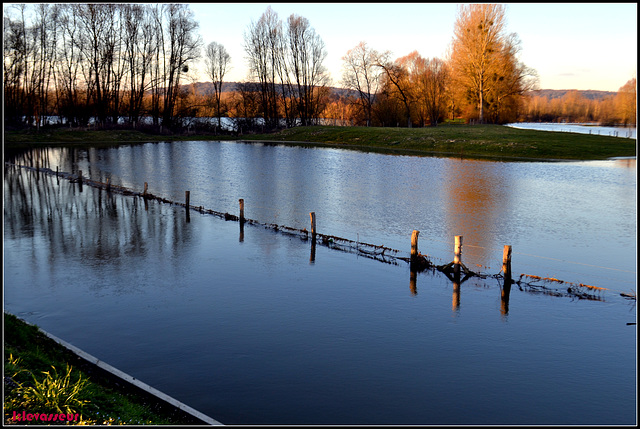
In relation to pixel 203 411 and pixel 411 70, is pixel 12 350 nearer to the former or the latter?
pixel 203 411

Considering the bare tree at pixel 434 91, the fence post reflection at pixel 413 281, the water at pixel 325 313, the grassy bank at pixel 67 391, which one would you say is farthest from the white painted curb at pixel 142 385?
the bare tree at pixel 434 91

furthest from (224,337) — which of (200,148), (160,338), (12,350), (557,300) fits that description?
(200,148)

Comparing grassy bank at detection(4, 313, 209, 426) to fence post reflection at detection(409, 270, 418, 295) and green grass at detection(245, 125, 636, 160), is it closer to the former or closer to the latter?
fence post reflection at detection(409, 270, 418, 295)

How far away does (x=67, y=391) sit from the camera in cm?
1091

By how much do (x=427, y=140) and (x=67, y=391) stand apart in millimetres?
71197

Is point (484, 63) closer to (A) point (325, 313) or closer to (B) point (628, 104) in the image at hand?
(B) point (628, 104)

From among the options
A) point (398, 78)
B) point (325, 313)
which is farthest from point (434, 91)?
point (325, 313)

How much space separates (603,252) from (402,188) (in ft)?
63.7

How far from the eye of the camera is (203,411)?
12.6 metres

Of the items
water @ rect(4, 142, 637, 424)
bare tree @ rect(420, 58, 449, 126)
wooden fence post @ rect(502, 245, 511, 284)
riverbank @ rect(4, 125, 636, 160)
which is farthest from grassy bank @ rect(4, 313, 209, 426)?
bare tree @ rect(420, 58, 449, 126)

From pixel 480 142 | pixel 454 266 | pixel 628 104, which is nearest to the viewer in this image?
pixel 454 266

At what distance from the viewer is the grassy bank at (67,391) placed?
10250 millimetres

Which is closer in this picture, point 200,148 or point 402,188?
point 402,188

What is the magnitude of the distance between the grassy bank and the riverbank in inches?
2349
